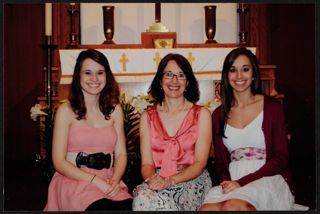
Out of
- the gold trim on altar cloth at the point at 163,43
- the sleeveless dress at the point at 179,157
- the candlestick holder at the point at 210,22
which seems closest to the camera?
the sleeveless dress at the point at 179,157

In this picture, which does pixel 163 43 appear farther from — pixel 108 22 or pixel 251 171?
pixel 251 171

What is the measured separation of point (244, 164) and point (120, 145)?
0.77m

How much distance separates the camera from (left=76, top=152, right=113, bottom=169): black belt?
3.10 meters

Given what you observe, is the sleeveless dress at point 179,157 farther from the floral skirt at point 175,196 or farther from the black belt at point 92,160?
the black belt at point 92,160

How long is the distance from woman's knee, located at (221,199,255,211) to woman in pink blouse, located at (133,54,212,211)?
298 mm

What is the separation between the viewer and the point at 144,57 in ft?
17.9

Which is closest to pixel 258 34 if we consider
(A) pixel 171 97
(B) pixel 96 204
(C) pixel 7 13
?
(C) pixel 7 13

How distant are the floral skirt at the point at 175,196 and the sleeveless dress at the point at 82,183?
177mm

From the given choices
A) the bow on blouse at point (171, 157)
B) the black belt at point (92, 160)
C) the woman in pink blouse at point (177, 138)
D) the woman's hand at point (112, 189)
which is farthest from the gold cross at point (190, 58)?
the woman's hand at point (112, 189)

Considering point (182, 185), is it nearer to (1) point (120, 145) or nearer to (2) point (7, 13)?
(1) point (120, 145)

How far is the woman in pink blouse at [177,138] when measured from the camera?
3.03m

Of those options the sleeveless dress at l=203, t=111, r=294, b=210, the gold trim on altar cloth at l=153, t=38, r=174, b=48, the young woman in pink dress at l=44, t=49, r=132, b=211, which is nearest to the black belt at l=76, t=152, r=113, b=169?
the young woman in pink dress at l=44, t=49, r=132, b=211

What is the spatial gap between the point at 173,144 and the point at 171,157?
0.08 m

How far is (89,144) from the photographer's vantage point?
3.14 meters
